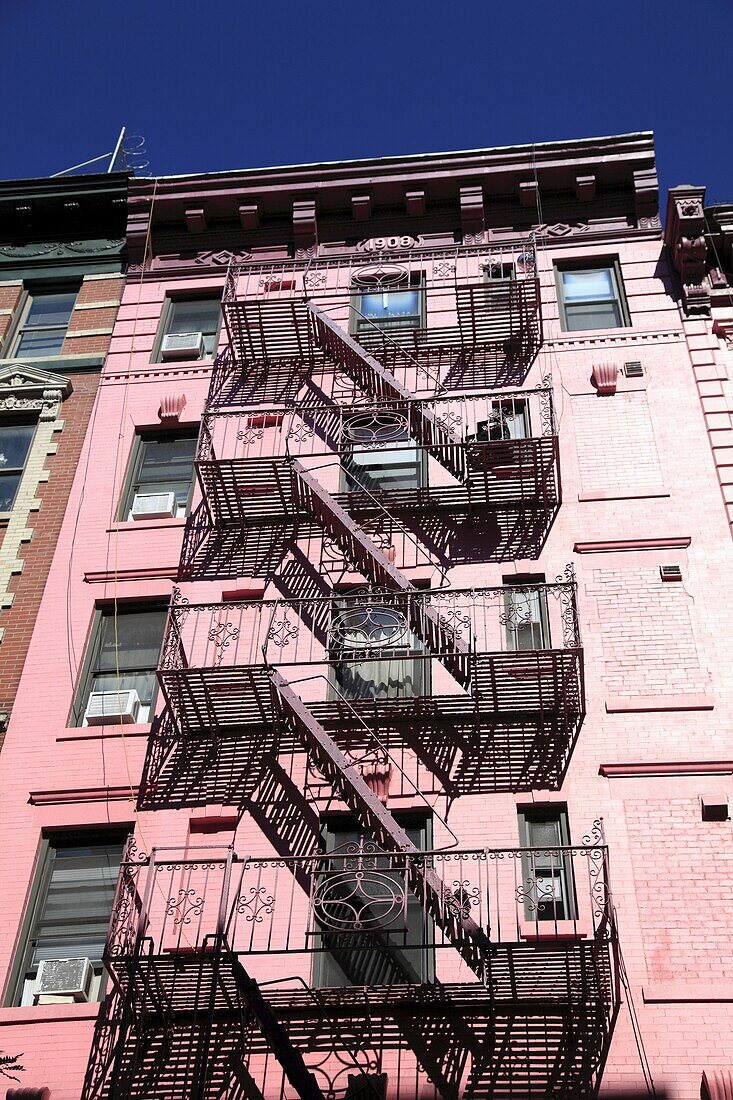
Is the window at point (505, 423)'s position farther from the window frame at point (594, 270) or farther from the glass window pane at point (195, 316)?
the glass window pane at point (195, 316)

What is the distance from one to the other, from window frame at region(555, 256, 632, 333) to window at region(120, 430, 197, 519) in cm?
658

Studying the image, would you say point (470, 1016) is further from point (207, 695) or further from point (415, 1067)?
point (207, 695)

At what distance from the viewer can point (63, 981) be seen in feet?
45.7

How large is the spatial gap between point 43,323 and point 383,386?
714cm

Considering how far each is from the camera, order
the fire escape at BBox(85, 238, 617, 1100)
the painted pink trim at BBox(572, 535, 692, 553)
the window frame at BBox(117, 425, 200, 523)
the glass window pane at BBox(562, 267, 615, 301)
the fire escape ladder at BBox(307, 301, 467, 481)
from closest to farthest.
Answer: the fire escape at BBox(85, 238, 617, 1100)
the painted pink trim at BBox(572, 535, 692, 553)
the fire escape ladder at BBox(307, 301, 467, 481)
the window frame at BBox(117, 425, 200, 523)
the glass window pane at BBox(562, 267, 615, 301)

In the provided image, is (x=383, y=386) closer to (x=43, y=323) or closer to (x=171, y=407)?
(x=171, y=407)

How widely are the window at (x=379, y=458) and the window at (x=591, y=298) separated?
397 centimetres

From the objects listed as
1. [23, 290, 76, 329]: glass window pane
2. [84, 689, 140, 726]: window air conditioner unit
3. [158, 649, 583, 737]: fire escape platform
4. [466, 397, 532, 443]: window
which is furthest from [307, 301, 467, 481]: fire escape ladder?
[84, 689, 140, 726]: window air conditioner unit

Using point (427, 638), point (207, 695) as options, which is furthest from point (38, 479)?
point (427, 638)

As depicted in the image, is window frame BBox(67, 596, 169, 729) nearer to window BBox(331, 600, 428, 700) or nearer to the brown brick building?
the brown brick building

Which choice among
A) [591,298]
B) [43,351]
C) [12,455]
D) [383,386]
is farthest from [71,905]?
[591,298]

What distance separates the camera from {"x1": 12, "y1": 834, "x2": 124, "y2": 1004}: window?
47.1 feet

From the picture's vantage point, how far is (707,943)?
44.1 feet

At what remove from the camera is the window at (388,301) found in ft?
72.1
